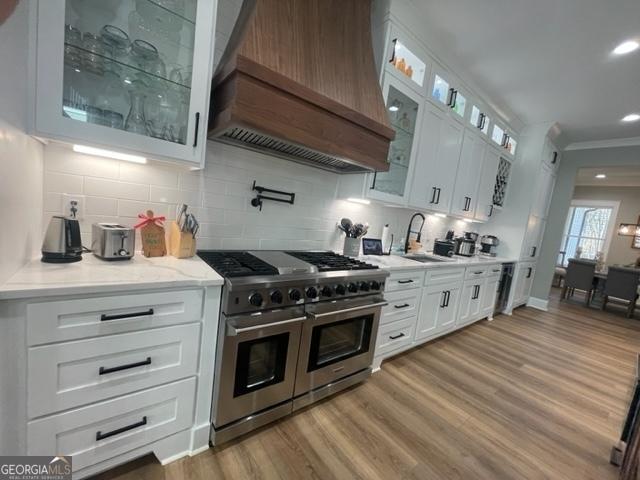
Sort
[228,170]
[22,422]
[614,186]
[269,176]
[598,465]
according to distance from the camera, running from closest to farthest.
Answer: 1. [22,422]
2. [598,465]
3. [228,170]
4. [269,176]
5. [614,186]

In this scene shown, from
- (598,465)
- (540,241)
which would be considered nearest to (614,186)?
(540,241)

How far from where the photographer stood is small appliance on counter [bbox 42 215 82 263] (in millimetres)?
1144

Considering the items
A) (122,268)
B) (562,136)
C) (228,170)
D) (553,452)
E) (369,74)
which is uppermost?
(562,136)

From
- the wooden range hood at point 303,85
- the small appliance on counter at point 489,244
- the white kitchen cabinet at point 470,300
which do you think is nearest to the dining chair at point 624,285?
the small appliance on counter at point 489,244

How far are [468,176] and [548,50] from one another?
4.19ft

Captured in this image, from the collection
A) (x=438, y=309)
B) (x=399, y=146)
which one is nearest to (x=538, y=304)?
(x=438, y=309)

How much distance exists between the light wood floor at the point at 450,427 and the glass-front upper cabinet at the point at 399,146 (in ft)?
5.11

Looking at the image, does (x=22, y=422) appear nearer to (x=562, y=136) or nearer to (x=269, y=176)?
(x=269, y=176)

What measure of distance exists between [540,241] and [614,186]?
15.7 ft

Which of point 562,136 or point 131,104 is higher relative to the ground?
point 562,136

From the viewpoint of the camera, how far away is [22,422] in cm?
92

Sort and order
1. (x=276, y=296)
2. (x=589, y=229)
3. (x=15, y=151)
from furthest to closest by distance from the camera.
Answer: (x=589, y=229) < (x=276, y=296) < (x=15, y=151)

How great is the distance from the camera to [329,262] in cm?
189

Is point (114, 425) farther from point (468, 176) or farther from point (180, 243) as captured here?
point (468, 176)
